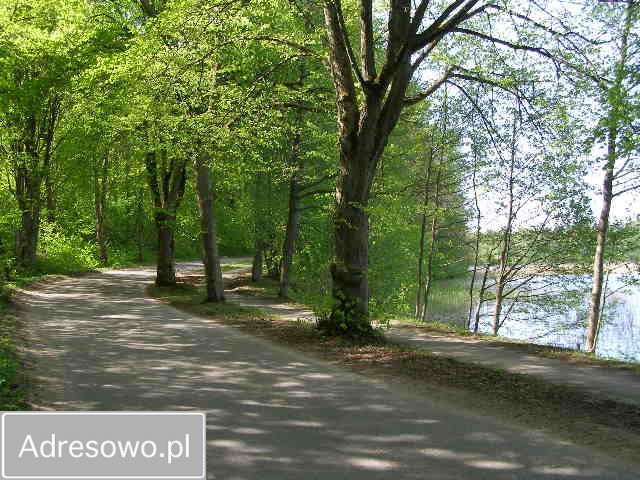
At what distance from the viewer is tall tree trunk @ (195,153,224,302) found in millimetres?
15547

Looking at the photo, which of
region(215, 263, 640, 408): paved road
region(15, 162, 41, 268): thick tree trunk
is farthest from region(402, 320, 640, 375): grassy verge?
region(15, 162, 41, 268): thick tree trunk

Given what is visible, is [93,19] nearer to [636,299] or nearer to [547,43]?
[547,43]

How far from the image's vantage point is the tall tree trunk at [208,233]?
51.0 ft

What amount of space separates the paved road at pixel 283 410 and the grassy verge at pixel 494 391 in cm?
39

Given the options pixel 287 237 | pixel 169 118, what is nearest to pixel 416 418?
pixel 169 118

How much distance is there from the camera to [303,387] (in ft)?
23.1

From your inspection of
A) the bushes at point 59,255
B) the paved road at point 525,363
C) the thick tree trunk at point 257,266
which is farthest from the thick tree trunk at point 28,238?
the paved road at point 525,363

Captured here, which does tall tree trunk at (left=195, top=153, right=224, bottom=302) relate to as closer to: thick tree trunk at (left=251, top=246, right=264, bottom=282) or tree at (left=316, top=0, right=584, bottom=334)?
tree at (left=316, top=0, right=584, bottom=334)

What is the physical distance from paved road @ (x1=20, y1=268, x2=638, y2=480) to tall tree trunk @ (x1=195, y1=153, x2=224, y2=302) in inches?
202

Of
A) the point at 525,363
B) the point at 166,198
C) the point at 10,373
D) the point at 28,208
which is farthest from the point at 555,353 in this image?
the point at 28,208

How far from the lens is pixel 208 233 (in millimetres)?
15711

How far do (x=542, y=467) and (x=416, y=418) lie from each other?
150cm

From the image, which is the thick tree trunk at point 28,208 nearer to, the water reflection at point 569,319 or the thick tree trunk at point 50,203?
the thick tree trunk at point 50,203

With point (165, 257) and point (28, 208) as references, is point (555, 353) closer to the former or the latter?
point (165, 257)
